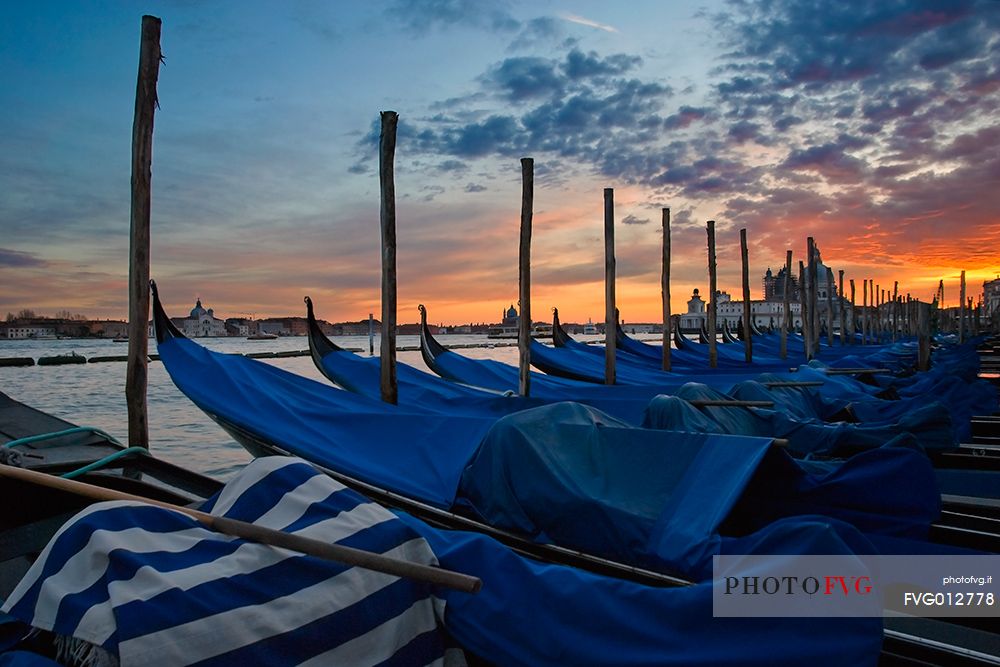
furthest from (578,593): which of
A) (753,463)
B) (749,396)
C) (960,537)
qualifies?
(749,396)

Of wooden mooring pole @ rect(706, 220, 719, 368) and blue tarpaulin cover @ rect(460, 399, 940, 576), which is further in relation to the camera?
wooden mooring pole @ rect(706, 220, 719, 368)

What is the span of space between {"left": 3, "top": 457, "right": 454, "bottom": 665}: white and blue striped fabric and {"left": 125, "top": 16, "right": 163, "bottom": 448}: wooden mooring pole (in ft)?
10.4

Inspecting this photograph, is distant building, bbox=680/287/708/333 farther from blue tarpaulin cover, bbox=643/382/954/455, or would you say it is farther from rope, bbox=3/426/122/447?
rope, bbox=3/426/122/447

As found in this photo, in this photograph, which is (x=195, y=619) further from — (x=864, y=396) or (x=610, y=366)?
(x=610, y=366)

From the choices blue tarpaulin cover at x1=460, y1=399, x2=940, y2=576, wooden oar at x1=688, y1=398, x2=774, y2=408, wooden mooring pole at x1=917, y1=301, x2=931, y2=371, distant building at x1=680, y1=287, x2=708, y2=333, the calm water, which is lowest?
the calm water

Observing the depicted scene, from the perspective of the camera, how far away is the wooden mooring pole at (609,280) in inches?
420

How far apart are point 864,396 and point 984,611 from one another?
588 centimetres

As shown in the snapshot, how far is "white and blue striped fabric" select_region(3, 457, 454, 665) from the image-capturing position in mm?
1665

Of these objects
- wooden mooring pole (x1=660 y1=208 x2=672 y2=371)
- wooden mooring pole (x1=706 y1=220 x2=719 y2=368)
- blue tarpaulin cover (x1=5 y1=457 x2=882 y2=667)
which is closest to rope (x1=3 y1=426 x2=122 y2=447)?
blue tarpaulin cover (x1=5 y1=457 x2=882 y2=667)

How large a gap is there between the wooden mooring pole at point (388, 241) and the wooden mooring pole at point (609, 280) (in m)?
4.43

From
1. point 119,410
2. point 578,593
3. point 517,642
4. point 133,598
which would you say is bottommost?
point 119,410

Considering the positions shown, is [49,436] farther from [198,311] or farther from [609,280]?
[198,311]

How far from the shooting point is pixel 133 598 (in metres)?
1.67

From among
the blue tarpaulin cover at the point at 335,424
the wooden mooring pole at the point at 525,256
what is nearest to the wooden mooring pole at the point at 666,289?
the wooden mooring pole at the point at 525,256
